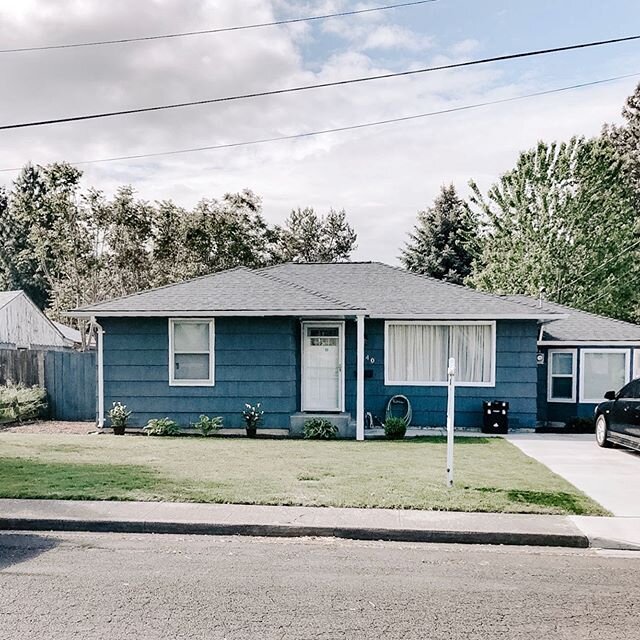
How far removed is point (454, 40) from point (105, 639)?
37.1 feet

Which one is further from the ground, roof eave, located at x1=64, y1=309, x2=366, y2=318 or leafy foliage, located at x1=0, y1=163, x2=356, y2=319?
leafy foliage, located at x1=0, y1=163, x2=356, y2=319

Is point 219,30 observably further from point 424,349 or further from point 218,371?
point 424,349

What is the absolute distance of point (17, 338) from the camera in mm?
31953

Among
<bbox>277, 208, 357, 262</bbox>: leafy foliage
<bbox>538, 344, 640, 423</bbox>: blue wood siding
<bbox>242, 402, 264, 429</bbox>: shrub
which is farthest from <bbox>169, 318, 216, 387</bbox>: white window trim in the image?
<bbox>277, 208, 357, 262</bbox>: leafy foliage

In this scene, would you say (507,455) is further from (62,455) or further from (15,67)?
(15,67)

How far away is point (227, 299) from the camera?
14750mm

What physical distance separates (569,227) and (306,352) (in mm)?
16619

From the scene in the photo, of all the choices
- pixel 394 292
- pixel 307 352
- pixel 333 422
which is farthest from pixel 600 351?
pixel 307 352

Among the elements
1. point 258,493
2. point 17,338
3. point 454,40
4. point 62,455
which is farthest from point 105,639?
point 17,338

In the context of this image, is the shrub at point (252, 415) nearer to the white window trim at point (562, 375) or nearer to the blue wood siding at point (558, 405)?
the blue wood siding at point (558, 405)

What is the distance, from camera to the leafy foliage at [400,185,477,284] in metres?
37.5

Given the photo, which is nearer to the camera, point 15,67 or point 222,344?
point 15,67

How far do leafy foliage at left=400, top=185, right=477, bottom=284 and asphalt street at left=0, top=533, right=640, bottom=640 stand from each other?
31.9 meters

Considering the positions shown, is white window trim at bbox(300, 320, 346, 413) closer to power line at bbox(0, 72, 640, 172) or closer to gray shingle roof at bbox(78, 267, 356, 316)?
gray shingle roof at bbox(78, 267, 356, 316)
